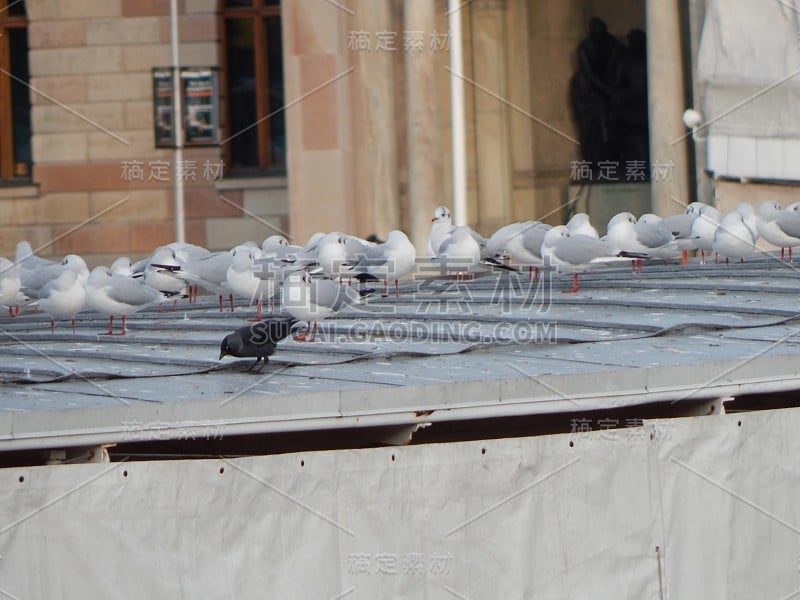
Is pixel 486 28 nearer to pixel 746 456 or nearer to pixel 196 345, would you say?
pixel 196 345

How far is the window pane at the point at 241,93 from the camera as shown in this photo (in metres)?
26.1

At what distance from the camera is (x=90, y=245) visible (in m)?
25.9

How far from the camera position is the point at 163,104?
24.1 meters

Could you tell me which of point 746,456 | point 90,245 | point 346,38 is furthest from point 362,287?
point 90,245

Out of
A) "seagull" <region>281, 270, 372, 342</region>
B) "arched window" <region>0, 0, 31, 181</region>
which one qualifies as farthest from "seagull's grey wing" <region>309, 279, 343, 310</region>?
"arched window" <region>0, 0, 31, 181</region>

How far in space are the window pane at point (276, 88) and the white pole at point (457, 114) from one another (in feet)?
20.9

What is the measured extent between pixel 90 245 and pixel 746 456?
19.2 metres

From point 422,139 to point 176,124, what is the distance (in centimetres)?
490

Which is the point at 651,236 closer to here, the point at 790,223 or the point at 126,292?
the point at 790,223

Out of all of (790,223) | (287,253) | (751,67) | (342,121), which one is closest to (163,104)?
(342,121)

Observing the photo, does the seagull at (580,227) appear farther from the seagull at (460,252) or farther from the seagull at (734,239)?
the seagull at (734,239)

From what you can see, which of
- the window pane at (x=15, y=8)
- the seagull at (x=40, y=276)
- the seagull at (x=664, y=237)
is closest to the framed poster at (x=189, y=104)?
the window pane at (x=15, y=8)

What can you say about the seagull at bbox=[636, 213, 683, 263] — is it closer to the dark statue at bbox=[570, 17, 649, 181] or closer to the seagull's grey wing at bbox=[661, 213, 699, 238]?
the seagull's grey wing at bbox=[661, 213, 699, 238]

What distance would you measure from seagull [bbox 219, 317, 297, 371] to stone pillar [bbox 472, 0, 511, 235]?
13.3 meters
